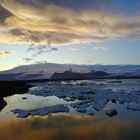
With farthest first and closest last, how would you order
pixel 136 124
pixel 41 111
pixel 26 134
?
1. pixel 41 111
2. pixel 136 124
3. pixel 26 134

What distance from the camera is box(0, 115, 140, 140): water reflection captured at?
16609mm

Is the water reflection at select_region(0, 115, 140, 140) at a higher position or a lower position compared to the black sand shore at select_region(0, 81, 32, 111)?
higher

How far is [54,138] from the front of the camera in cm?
1636

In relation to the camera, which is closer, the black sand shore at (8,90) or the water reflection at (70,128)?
the water reflection at (70,128)

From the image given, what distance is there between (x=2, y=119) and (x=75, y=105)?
8.75 meters

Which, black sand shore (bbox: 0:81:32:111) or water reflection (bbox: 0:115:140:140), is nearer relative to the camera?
water reflection (bbox: 0:115:140:140)

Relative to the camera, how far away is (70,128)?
18812 mm

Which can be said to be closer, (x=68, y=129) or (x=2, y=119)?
(x=68, y=129)

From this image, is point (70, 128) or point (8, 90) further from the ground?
point (70, 128)

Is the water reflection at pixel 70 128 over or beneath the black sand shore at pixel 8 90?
over

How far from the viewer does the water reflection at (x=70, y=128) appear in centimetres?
→ 1661

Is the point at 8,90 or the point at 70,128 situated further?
the point at 8,90

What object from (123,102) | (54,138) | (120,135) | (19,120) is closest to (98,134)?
(120,135)

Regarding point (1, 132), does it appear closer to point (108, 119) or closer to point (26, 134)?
point (26, 134)
